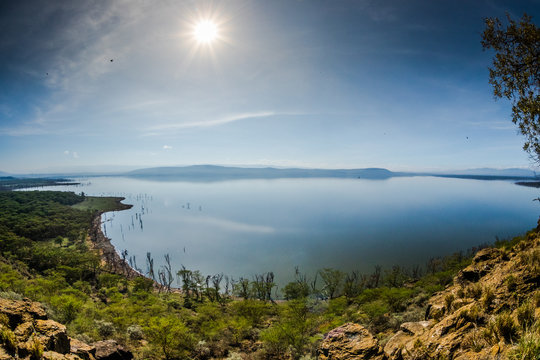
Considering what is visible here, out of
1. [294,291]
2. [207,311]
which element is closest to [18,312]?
[207,311]

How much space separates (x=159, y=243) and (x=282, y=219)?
2070 inches

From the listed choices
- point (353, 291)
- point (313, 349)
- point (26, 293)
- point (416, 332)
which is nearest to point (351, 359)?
point (416, 332)

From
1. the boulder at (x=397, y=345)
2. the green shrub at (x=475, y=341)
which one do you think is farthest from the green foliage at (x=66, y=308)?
the green shrub at (x=475, y=341)

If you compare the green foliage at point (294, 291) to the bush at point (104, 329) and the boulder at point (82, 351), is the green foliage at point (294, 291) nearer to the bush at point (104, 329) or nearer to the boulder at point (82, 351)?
the bush at point (104, 329)

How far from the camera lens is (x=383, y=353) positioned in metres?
7.71

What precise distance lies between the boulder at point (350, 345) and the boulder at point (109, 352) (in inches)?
432

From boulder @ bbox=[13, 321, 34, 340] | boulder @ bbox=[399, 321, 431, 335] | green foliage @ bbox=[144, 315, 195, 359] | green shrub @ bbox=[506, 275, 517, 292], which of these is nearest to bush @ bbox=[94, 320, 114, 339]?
green foliage @ bbox=[144, 315, 195, 359]

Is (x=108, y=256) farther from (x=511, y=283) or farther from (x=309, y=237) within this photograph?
(x=511, y=283)

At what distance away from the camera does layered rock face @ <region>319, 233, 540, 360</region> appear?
4.61m

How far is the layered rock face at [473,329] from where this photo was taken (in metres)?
4.61

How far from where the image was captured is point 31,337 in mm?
6809

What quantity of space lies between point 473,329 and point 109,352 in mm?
15865

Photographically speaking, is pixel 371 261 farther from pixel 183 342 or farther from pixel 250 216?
pixel 250 216

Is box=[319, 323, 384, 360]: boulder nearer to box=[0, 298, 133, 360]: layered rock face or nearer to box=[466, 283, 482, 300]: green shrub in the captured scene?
box=[466, 283, 482, 300]: green shrub
